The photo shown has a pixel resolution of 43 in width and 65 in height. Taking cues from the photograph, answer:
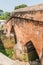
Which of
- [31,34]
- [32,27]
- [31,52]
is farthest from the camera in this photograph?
[31,52]

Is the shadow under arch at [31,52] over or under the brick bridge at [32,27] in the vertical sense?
under

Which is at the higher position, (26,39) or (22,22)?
(22,22)

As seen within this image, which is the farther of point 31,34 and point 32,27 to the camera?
point 31,34

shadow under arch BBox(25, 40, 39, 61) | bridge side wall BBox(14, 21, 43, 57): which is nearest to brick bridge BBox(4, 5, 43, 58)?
bridge side wall BBox(14, 21, 43, 57)

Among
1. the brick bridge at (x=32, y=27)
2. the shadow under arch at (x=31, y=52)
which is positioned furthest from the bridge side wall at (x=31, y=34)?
the shadow under arch at (x=31, y=52)

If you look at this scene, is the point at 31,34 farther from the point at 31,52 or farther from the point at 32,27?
the point at 31,52

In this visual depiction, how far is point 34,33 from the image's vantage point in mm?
7289

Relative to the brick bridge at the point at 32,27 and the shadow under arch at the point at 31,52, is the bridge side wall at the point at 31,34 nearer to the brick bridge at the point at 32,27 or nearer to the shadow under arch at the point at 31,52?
the brick bridge at the point at 32,27

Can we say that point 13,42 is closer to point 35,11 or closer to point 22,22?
point 22,22

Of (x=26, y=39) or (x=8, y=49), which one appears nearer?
(x=26, y=39)

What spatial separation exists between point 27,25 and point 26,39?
77 centimetres

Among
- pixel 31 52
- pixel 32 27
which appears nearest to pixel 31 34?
pixel 32 27

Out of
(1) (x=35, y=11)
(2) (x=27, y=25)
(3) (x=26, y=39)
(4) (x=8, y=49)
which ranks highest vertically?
(1) (x=35, y=11)

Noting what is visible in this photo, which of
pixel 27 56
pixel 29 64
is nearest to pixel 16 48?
pixel 27 56
